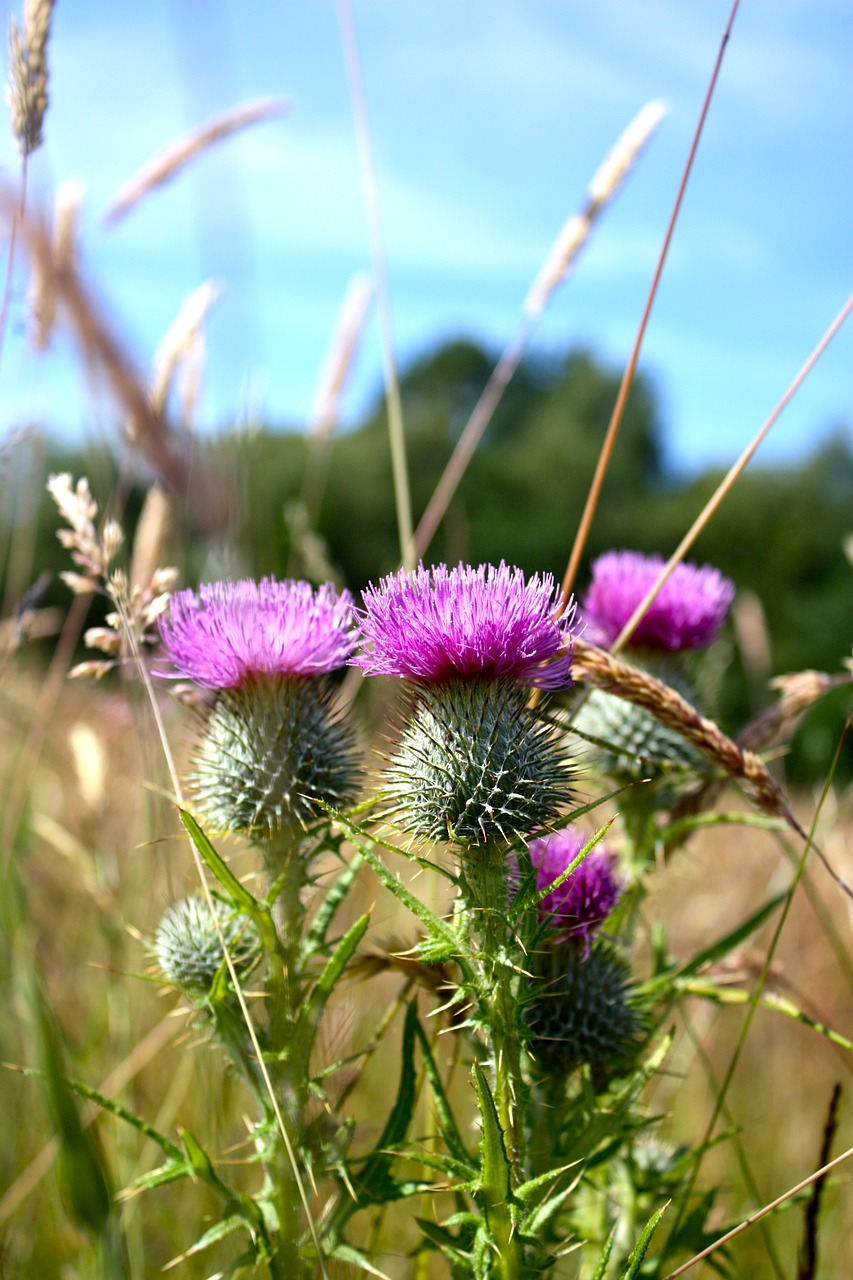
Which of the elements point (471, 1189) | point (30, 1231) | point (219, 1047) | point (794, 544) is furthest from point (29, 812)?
point (794, 544)

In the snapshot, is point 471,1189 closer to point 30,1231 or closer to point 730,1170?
point 30,1231

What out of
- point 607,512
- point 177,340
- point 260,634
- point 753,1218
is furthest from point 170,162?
point 607,512

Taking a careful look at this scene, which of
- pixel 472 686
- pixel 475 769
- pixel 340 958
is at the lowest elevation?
pixel 340 958

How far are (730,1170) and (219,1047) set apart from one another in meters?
3.45

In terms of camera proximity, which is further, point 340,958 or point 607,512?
point 607,512

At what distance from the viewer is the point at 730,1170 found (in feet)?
14.6

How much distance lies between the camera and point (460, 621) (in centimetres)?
155

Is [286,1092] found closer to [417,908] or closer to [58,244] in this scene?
[417,908]

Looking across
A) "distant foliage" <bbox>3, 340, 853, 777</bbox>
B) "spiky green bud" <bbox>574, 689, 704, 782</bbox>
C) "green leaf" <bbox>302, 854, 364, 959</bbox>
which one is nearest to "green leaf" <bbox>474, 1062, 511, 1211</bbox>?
"green leaf" <bbox>302, 854, 364, 959</bbox>

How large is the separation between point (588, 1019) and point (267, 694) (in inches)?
31.1

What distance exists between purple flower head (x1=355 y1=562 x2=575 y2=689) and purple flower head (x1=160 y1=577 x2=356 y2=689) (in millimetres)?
183

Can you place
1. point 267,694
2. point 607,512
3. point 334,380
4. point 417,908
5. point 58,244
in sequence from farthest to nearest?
point 607,512, point 334,380, point 58,244, point 267,694, point 417,908

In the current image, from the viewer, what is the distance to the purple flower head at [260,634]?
5.87 ft

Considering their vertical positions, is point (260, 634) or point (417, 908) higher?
point (260, 634)
